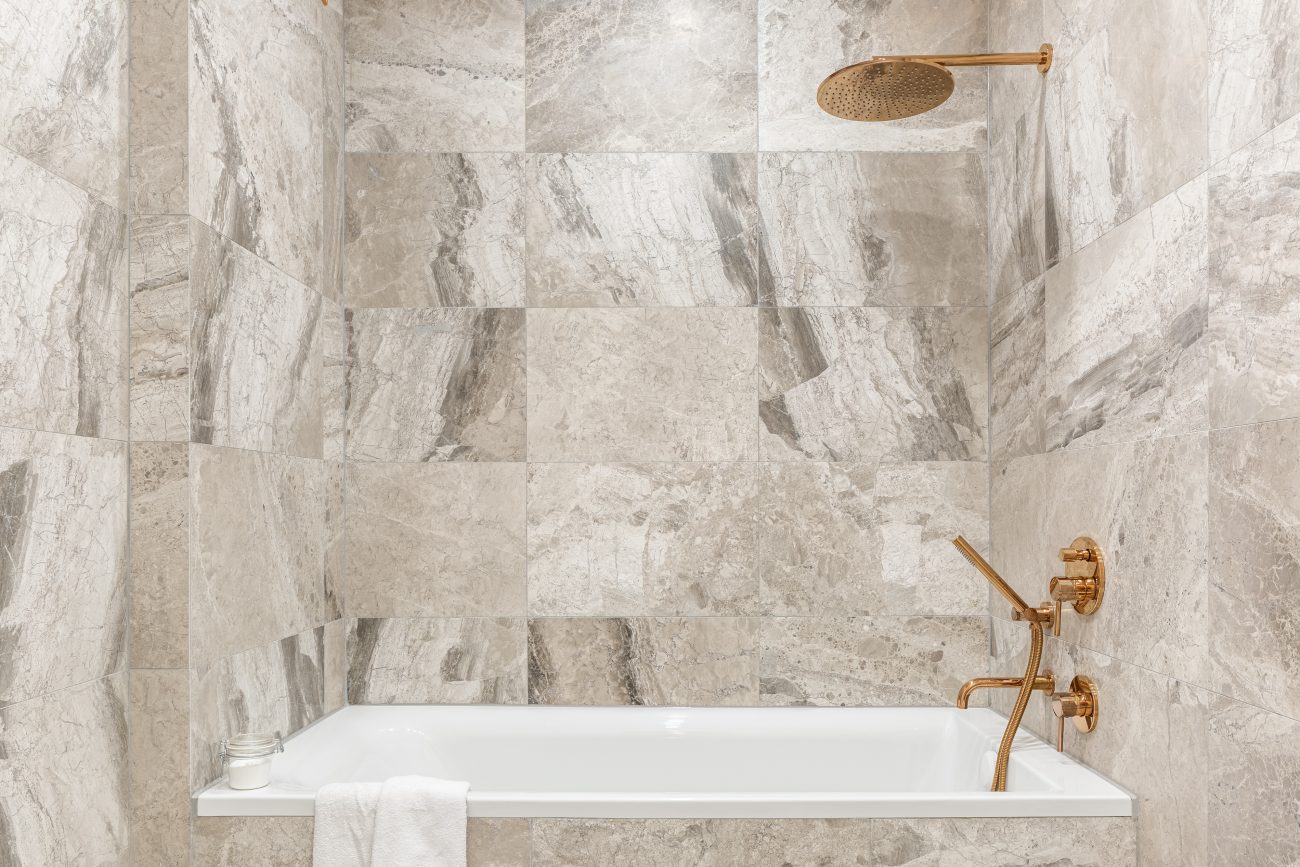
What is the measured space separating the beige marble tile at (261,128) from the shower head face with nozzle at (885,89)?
1.11 metres

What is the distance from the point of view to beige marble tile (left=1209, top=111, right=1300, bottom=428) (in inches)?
49.8

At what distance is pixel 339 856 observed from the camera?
168 cm

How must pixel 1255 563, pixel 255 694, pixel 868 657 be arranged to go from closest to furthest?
pixel 1255 563 < pixel 255 694 < pixel 868 657

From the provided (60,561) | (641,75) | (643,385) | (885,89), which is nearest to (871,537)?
(643,385)

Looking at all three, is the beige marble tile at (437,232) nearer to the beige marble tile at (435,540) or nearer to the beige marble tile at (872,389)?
the beige marble tile at (435,540)

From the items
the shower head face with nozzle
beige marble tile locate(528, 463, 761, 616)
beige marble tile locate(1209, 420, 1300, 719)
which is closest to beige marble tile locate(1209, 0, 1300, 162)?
beige marble tile locate(1209, 420, 1300, 719)

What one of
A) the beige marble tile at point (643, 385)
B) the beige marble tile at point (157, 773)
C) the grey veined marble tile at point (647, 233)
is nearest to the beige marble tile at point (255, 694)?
the beige marble tile at point (157, 773)

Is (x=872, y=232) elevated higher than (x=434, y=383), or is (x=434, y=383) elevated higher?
(x=872, y=232)

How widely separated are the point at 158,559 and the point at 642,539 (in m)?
1.14

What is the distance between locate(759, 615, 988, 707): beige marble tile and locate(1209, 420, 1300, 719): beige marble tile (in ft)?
3.47

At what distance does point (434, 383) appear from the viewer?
2.54 m

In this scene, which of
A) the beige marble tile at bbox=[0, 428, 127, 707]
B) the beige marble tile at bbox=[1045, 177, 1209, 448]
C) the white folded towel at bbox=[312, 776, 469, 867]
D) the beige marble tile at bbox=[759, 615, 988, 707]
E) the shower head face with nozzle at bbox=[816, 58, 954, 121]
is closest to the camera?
the beige marble tile at bbox=[0, 428, 127, 707]

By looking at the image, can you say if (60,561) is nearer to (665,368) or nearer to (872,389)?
(665,368)

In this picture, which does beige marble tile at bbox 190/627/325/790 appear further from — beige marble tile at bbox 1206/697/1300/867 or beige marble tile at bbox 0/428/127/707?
beige marble tile at bbox 1206/697/1300/867
